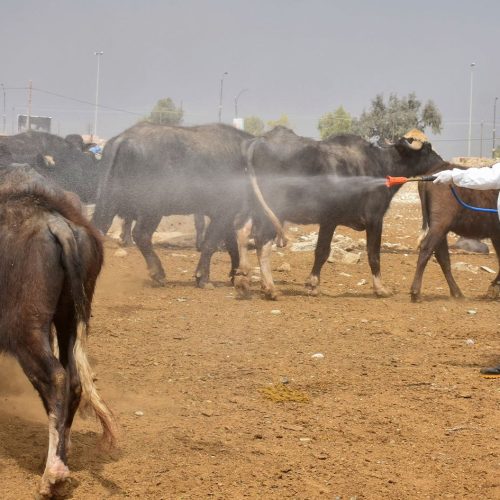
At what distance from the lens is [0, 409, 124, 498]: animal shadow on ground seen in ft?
16.3

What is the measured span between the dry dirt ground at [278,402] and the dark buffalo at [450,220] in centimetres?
75

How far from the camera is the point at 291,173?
1210 centimetres

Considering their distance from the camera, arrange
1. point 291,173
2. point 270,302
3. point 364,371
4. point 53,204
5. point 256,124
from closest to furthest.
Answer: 1. point 53,204
2. point 364,371
3. point 270,302
4. point 291,173
5. point 256,124

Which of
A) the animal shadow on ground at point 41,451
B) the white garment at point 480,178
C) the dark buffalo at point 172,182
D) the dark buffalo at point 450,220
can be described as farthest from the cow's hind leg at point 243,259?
the animal shadow on ground at point 41,451

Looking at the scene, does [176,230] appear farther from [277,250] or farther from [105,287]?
[105,287]

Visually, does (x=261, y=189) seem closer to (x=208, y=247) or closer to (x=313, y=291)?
(x=208, y=247)

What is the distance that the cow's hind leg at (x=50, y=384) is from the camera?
4.68 metres

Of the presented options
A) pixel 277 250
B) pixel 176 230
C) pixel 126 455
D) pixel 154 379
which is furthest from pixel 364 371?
pixel 176 230

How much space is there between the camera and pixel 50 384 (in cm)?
476

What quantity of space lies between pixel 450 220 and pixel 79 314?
7.87m

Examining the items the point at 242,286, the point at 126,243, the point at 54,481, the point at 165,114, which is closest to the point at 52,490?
the point at 54,481

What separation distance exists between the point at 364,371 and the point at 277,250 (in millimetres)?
8861

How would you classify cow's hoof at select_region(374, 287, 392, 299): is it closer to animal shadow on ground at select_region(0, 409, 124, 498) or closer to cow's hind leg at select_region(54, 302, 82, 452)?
animal shadow on ground at select_region(0, 409, 124, 498)

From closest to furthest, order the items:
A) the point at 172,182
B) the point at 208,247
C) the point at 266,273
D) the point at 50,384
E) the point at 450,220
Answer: the point at 50,384, the point at 266,273, the point at 450,220, the point at 172,182, the point at 208,247
